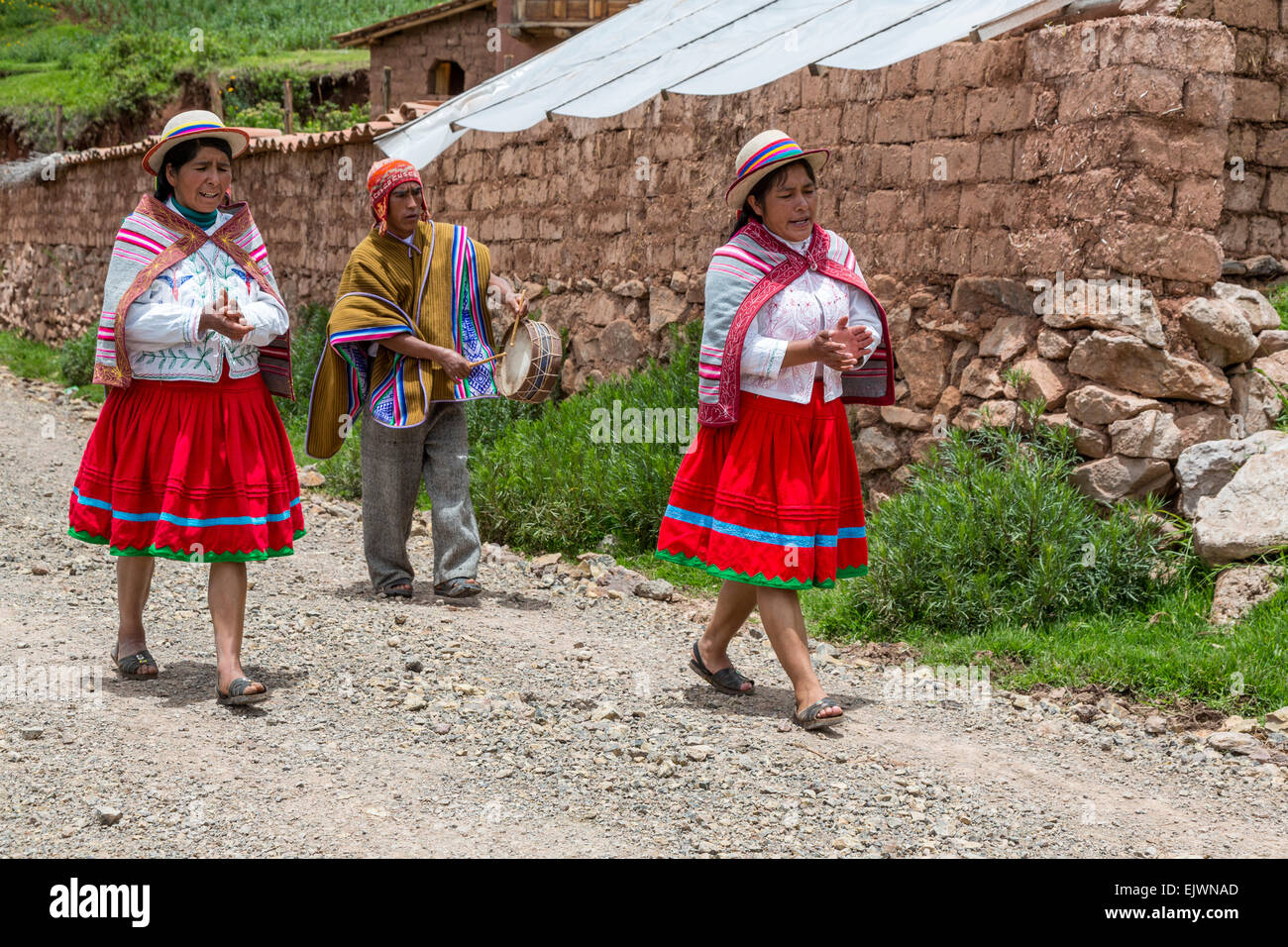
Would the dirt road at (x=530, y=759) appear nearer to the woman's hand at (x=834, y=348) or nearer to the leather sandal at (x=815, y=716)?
the leather sandal at (x=815, y=716)

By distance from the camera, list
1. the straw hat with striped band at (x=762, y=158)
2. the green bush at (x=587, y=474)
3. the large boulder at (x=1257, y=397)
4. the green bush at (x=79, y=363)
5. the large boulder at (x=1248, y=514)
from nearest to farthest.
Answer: the straw hat with striped band at (x=762, y=158), the large boulder at (x=1248, y=514), the large boulder at (x=1257, y=397), the green bush at (x=587, y=474), the green bush at (x=79, y=363)

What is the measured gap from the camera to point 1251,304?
569 centimetres

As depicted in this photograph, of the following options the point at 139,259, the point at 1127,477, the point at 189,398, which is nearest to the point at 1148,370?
the point at 1127,477

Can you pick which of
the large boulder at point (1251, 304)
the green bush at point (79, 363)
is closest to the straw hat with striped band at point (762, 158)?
the large boulder at point (1251, 304)

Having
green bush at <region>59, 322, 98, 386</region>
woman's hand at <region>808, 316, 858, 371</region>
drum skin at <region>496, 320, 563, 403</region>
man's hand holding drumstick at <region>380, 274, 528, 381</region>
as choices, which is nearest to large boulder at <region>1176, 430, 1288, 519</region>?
woman's hand at <region>808, 316, 858, 371</region>

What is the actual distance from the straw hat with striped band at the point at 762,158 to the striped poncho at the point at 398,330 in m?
2.04

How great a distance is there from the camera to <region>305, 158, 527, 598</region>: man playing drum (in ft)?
18.7

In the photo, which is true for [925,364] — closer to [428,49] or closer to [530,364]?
[530,364]

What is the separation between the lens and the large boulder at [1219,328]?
548 centimetres

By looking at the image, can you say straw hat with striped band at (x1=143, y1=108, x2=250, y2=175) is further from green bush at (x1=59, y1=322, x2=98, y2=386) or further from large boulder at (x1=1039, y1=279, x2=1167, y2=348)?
green bush at (x1=59, y1=322, x2=98, y2=386)

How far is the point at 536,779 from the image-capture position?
12.2 feet

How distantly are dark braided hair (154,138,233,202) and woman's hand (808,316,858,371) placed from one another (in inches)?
77.9

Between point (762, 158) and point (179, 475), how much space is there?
209cm

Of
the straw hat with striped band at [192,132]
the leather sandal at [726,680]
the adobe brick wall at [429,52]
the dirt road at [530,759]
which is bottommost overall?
the dirt road at [530,759]
